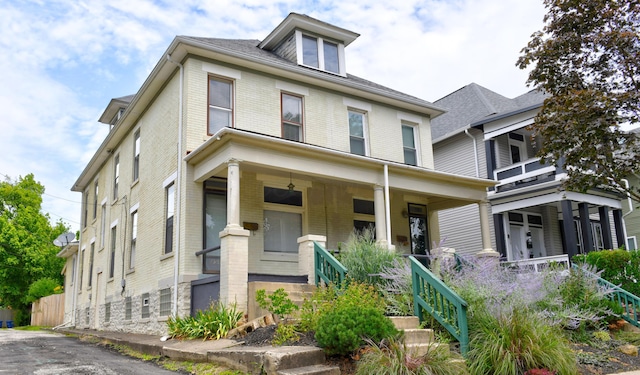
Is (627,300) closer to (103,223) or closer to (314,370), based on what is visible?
(314,370)

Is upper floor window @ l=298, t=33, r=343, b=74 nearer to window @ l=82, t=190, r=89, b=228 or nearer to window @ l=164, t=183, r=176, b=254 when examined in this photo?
window @ l=164, t=183, r=176, b=254

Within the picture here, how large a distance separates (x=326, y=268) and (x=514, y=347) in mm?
4261

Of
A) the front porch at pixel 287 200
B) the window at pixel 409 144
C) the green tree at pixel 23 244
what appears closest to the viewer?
the front porch at pixel 287 200

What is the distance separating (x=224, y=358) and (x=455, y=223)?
15.4 metres

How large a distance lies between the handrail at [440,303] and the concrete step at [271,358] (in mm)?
1760

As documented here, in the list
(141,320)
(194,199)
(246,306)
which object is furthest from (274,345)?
(141,320)

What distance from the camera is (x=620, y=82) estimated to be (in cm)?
1180

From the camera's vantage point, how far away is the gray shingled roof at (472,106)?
20766 mm

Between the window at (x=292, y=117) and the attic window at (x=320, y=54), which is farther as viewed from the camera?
the attic window at (x=320, y=54)

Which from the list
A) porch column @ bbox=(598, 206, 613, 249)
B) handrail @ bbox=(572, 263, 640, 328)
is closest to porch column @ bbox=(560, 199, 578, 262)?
porch column @ bbox=(598, 206, 613, 249)

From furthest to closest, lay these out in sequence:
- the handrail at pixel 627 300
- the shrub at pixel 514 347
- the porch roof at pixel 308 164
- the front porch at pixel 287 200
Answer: the porch roof at pixel 308 164
the front porch at pixel 287 200
the handrail at pixel 627 300
the shrub at pixel 514 347

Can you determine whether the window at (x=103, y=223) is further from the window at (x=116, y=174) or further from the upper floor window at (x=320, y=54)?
the upper floor window at (x=320, y=54)

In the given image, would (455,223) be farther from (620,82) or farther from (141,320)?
(141,320)

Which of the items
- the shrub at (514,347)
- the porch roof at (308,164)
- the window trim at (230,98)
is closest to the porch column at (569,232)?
the porch roof at (308,164)
